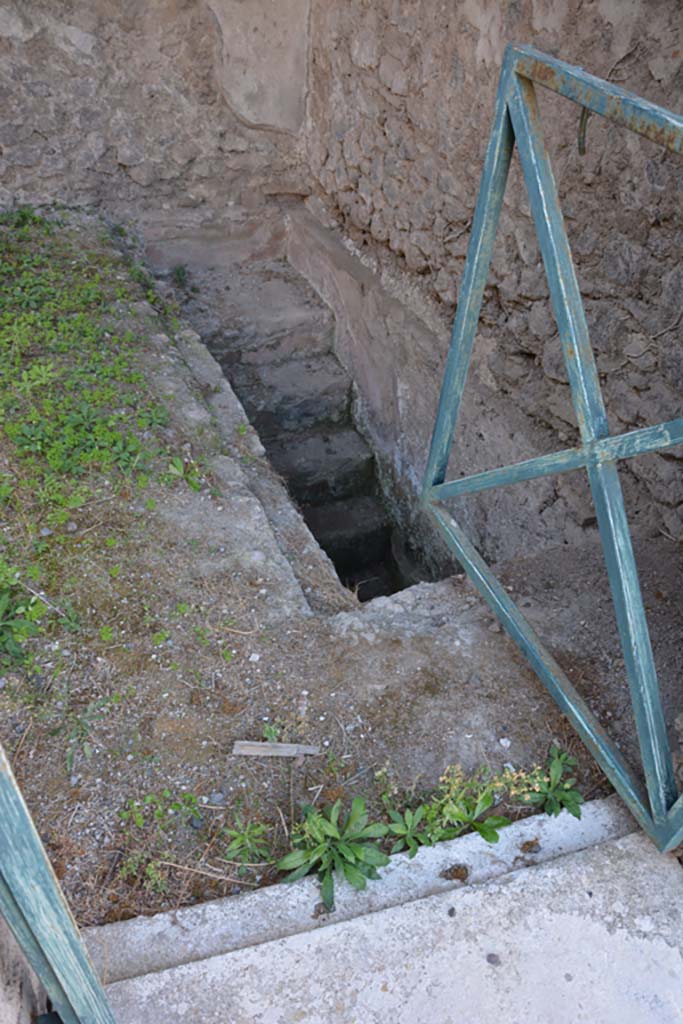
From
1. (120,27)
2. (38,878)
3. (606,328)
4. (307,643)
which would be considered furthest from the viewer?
(120,27)

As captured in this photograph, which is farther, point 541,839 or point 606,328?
point 606,328

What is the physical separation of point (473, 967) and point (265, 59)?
4169mm

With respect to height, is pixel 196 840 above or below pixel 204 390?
below

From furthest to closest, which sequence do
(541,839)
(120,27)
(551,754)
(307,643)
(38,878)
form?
(120,27), (307,643), (551,754), (541,839), (38,878)

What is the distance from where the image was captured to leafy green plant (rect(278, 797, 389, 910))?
159 centimetres

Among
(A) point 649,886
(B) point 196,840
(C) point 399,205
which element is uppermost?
(C) point 399,205

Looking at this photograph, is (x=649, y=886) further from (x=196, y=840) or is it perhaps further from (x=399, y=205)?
(x=399, y=205)

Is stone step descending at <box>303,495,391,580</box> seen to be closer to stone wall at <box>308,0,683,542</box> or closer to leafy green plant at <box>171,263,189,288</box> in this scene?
stone wall at <box>308,0,683,542</box>

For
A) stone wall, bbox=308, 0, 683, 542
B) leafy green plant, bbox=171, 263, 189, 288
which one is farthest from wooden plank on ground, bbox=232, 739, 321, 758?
leafy green plant, bbox=171, 263, 189, 288

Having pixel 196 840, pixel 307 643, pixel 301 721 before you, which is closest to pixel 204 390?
pixel 307 643

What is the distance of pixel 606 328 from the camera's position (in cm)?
237

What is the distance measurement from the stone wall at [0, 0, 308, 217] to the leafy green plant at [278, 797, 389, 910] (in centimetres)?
371

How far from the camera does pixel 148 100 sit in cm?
429

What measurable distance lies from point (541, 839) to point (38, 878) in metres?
1.00
